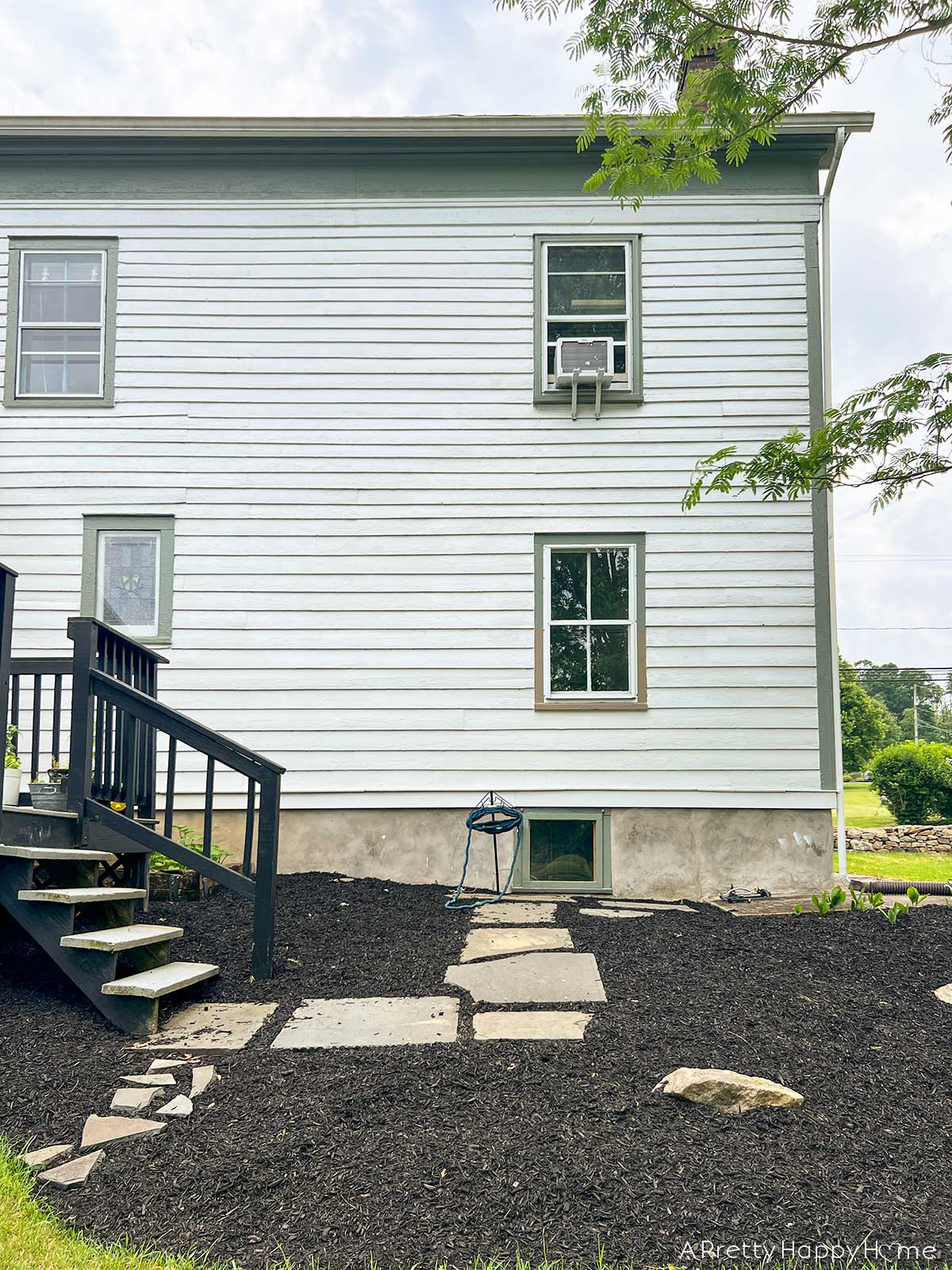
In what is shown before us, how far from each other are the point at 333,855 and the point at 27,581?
128 inches

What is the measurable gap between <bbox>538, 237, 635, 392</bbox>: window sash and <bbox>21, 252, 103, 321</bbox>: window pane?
3.66 m

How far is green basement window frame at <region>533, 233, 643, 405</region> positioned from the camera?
25.6ft

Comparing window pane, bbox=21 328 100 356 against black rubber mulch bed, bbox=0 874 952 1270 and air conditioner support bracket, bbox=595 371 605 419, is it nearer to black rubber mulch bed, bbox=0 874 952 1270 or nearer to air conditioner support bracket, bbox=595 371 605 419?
air conditioner support bracket, bbox=595 371 605 419

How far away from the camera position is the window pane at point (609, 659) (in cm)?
761

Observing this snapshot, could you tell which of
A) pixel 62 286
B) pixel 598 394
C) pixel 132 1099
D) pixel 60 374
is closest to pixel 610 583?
pixel 598 394

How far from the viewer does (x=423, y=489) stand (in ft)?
25.4

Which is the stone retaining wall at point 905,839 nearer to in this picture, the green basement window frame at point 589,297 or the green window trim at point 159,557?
the green basement window frame at point 589,297

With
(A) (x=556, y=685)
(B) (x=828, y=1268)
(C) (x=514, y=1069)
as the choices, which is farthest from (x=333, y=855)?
(B) (x=828, y=1268)

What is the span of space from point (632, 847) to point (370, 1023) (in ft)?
12.9

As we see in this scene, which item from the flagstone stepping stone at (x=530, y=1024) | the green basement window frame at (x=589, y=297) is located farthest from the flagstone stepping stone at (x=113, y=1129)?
the green basement window frame at (x=589, y=297)

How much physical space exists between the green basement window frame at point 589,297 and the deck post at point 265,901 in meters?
4.60

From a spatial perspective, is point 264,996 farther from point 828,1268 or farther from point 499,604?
point 499,604

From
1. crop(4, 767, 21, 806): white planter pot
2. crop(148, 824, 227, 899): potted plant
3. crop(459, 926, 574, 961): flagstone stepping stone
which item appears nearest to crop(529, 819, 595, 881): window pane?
crop(459, 926, 574, 961): flagstone stepping stone

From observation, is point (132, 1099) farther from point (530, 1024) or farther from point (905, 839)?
point (905, 839)
